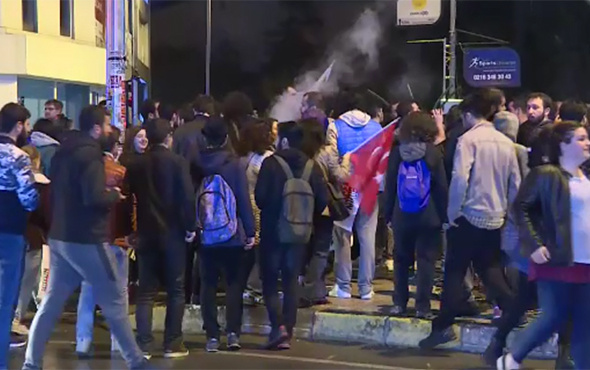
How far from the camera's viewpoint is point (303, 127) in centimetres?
719

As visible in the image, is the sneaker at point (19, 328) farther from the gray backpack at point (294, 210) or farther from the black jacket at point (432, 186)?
the black jacket at point (432, 186)

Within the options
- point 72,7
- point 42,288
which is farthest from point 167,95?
point 42,288

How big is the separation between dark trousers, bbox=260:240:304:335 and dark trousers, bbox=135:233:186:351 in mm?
683

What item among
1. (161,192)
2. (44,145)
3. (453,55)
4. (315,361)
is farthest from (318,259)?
(453,55)

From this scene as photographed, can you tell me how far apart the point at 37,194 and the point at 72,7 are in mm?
16524

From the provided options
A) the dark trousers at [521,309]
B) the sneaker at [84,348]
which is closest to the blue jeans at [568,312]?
the dark trousers at [521,309]

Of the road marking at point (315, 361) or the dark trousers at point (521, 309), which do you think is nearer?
the dark trousers at point (521, 309)

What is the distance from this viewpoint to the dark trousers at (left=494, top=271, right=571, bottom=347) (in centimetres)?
635

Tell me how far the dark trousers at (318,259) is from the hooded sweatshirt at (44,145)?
2.51m

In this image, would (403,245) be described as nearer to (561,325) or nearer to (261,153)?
(261,153)

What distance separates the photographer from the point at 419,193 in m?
7.17

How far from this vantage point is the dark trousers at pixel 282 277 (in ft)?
23.1

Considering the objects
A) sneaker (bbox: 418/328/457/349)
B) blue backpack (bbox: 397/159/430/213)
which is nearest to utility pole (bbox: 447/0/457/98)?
blue backpack (bbox: 397/159/430/213)

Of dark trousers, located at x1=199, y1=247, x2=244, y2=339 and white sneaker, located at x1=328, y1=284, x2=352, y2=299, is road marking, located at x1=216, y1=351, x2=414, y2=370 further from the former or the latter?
white sneaker, located at x1=328, y1=284, x2=352, y2=299
